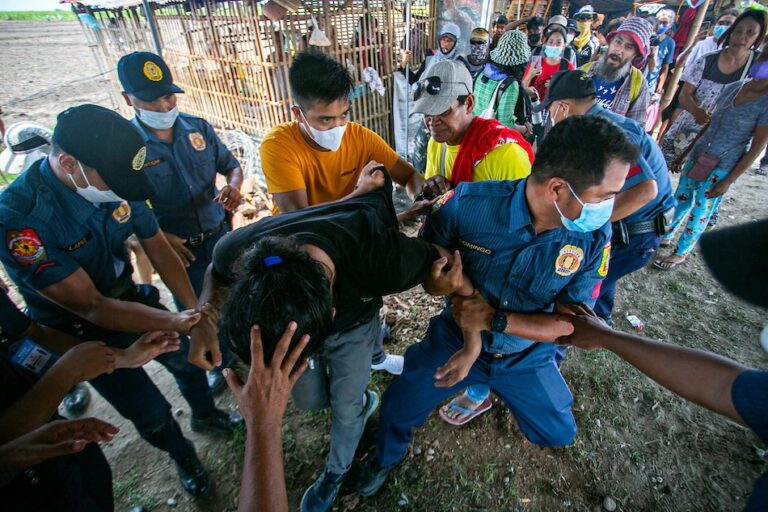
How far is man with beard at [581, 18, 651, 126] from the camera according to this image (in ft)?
11.9

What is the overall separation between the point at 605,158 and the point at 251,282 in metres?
1.69

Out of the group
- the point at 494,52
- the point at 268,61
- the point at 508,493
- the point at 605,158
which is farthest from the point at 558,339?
the point at 268,61

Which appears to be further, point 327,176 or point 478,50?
point 478,50

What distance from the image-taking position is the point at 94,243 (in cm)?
198

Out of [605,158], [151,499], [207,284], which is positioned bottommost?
[151,499]

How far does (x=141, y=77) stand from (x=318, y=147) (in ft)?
4.57

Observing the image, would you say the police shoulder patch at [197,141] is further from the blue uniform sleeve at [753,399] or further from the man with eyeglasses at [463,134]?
the blue uniform sleeve at [753,399]

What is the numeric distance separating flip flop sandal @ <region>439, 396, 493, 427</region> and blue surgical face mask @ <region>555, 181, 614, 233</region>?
157 centimetres

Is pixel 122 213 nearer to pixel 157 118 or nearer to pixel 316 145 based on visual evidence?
pixel 157 118

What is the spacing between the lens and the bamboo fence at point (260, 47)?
5445 mm

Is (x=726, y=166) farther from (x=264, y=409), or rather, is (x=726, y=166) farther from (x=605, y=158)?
(x=264, y=409)

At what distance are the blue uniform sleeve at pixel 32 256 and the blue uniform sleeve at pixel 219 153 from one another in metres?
1.50

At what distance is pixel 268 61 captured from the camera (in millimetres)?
5484

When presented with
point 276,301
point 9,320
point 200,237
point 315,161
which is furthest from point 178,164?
point 276,301
